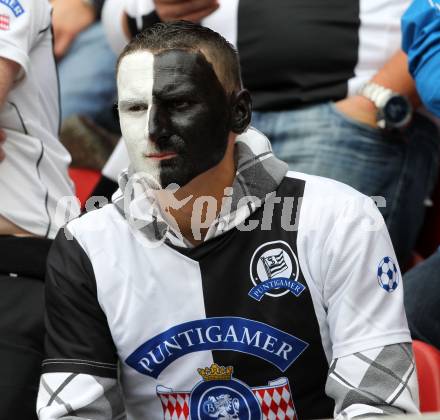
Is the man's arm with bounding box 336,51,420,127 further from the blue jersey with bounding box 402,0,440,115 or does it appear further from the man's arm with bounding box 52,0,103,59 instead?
the man's arm with bounding box 52,0,103,59

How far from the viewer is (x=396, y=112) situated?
2232 mm

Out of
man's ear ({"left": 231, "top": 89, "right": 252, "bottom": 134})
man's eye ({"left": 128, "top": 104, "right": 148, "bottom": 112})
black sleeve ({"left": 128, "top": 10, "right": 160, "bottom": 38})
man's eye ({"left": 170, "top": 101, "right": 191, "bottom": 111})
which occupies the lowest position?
black sleeve ({"left": 128, "top": 10, "right": 160, "bottom": 38})

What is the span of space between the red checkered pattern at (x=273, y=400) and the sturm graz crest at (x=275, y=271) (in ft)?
0.53

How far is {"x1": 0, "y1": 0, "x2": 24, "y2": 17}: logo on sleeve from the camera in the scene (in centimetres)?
190

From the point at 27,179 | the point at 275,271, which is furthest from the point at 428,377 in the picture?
the point at 27,179

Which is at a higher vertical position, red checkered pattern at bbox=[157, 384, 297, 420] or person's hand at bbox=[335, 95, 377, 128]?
person's hand at bbox=[335, 95, 377, 128]

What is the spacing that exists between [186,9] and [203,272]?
0.85 m

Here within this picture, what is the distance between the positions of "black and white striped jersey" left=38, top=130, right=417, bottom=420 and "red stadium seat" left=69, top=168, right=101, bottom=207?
4.05 feet

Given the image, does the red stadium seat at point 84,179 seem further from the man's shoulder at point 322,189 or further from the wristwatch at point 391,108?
the man's shoulder at point 322,189

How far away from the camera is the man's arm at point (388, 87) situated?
7.41 ft

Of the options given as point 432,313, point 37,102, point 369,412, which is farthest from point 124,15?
point 369,412

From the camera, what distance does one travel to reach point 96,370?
62.2 inches

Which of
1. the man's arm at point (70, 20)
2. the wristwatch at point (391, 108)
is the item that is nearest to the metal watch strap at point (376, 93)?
the wristwatch at point (391, 108)

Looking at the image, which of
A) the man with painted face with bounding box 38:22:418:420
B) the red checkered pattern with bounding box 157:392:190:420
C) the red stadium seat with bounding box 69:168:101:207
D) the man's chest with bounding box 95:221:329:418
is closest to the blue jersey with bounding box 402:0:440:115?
the man with painted face with bounding box 38:22:418:420
